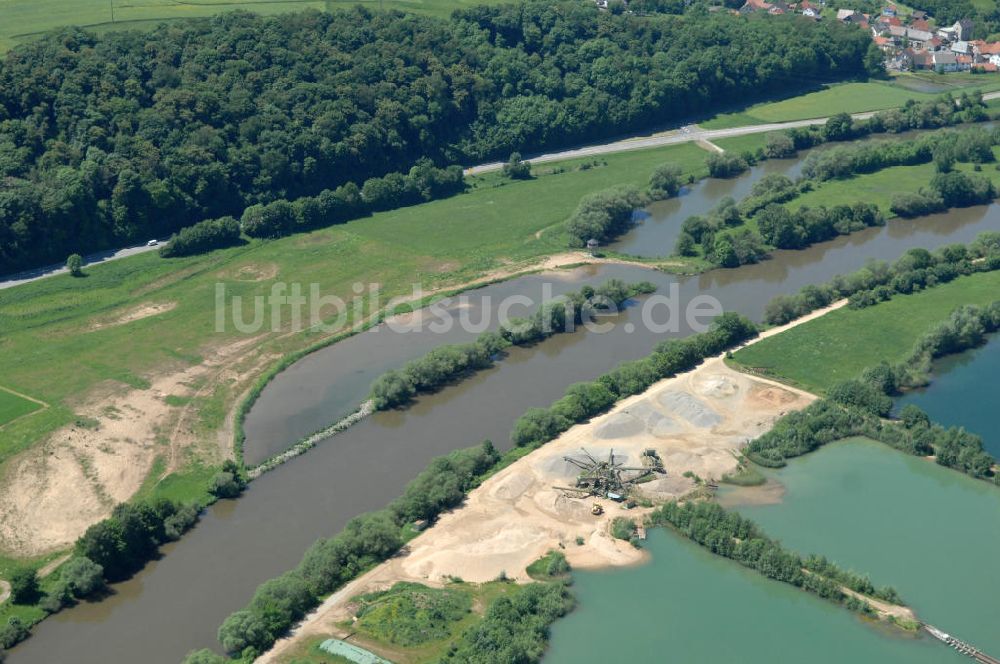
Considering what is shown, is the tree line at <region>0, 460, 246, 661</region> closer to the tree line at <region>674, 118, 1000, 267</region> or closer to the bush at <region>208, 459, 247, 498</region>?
the bush at <region>208, 459, 247, 498</region>

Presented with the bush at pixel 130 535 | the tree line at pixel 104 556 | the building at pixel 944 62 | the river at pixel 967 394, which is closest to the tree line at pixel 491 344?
the tree line at pixel 104 556

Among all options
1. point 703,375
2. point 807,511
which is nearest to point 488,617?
point 807,511

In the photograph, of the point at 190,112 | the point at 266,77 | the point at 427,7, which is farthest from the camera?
the point at 427,7

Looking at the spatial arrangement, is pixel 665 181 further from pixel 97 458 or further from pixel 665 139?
pixel 97 458

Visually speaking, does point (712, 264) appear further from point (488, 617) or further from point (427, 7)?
point (427, 7)

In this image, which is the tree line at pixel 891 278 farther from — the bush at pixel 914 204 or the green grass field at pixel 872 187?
the green grass field at pixel 872 187

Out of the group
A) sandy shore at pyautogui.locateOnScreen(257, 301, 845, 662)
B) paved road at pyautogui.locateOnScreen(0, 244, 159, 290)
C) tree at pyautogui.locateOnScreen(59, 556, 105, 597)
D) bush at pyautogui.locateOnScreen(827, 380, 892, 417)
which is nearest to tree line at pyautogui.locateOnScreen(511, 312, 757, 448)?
sandy shore at pyautogui.locateOnScreen(257, 301, 845, 662)
